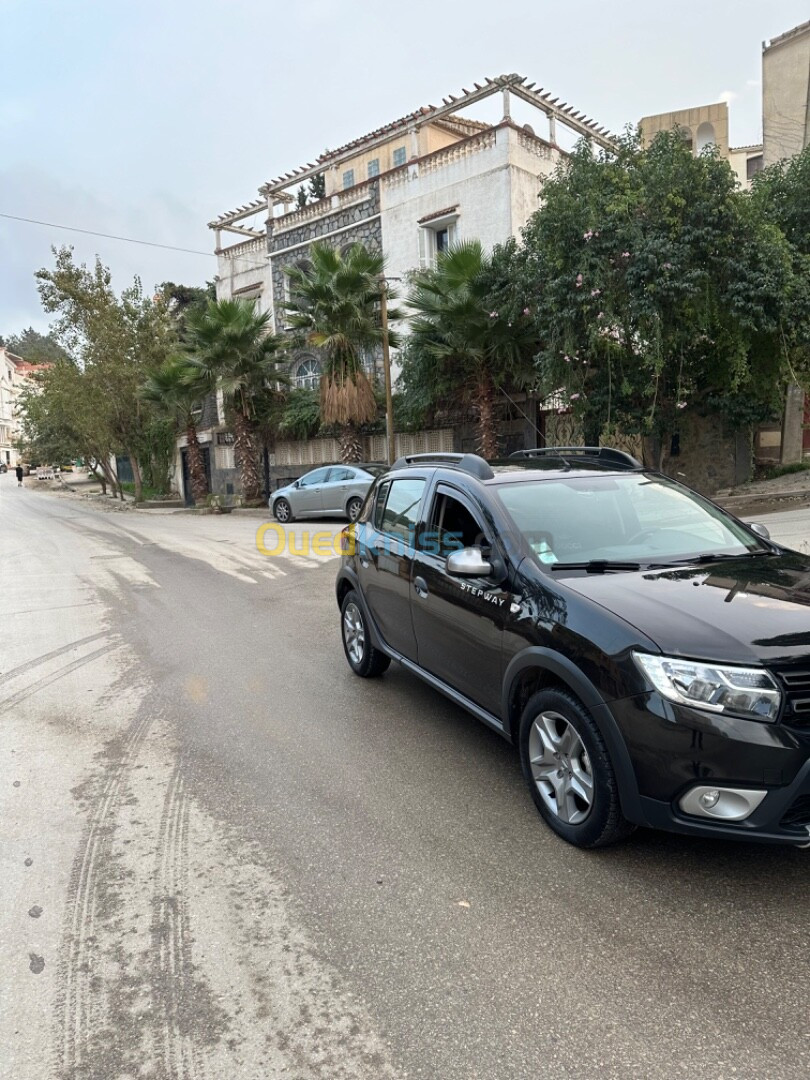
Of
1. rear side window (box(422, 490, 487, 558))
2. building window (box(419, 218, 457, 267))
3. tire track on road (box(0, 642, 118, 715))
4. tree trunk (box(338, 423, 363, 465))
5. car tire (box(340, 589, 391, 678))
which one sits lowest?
tire track on road (box(0, 642, 118, 715))

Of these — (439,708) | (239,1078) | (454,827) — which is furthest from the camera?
(439,708)

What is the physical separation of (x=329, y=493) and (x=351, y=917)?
15482 mm

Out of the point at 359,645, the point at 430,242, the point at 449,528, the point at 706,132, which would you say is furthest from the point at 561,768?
the point at 706,132

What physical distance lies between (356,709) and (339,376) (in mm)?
17598

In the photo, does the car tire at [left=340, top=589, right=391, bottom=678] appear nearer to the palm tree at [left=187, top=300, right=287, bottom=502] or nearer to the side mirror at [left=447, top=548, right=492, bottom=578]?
the side mirror at [left=447, top=548, right=492, bottom=578]

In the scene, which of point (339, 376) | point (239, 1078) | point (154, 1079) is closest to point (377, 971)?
point (239, 1078)

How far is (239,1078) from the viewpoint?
6.84 ft

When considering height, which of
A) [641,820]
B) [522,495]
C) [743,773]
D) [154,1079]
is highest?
[522,495]

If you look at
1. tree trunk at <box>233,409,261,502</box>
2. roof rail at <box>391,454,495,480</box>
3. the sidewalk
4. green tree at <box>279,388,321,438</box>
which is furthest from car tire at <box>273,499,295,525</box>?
roof rail at <box>391,454,495,480</box>

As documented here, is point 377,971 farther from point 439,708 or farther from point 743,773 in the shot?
point 439,708

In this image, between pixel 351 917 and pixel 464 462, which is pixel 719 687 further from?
pixel 464 462

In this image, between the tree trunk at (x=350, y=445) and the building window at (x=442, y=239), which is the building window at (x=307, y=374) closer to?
the tree trunk at (x=350, y=445)

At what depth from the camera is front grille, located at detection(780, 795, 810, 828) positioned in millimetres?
2590

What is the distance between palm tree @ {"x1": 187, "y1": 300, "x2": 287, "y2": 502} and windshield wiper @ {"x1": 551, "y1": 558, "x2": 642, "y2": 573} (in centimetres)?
2151
